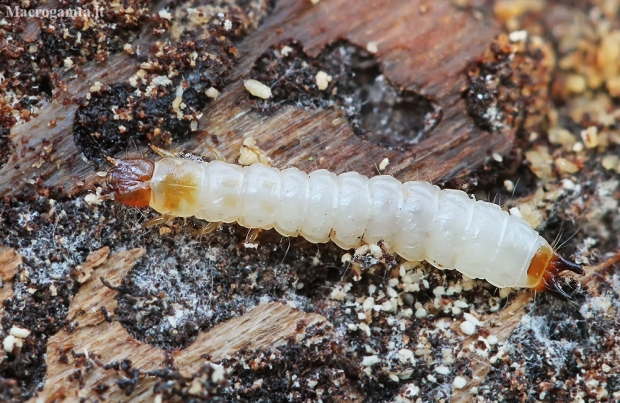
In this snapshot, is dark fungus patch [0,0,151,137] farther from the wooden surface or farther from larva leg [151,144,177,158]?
larva leg [151,144,177,158]

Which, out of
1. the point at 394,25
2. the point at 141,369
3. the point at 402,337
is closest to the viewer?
the point at 141,369

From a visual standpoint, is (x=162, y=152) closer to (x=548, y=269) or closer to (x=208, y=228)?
(x=208, y=228)

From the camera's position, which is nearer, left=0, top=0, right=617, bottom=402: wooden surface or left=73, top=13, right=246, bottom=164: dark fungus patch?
left=0, top=0, right=617, bottom=402: wooden surface

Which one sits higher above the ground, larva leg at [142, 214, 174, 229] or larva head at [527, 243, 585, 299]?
larva leg at [142, 214, 174, 229]

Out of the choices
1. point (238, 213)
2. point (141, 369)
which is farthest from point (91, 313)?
point (238, 213)

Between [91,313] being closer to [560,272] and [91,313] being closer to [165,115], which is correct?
[165,115]

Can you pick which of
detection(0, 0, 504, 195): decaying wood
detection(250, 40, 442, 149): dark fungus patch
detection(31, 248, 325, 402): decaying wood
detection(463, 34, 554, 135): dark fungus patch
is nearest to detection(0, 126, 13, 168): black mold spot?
detection(0, 0, 504, 195): decaying wood

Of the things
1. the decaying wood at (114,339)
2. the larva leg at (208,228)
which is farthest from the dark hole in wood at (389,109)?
the decaying wood at (114,339)

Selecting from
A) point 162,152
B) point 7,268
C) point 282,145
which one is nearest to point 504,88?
point 282,145
